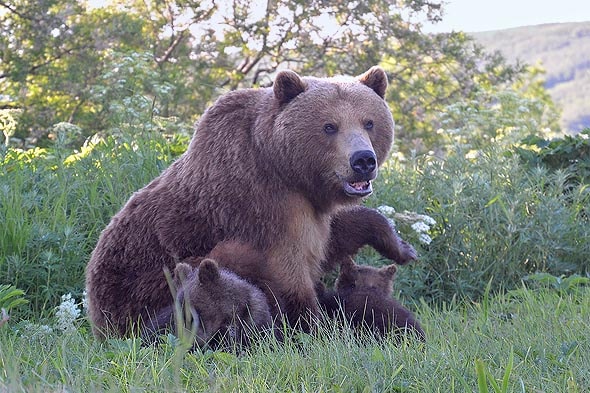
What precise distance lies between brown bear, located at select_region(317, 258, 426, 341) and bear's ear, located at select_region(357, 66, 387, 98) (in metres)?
1.10

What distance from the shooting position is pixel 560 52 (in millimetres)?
188000

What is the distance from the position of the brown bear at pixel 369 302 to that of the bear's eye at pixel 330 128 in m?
0.94

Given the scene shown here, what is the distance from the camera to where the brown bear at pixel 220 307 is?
487 centimetres

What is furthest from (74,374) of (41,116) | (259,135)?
(41,116)

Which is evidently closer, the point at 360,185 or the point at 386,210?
the point at 360,185

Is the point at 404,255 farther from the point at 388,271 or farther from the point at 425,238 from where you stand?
the point at 425,238

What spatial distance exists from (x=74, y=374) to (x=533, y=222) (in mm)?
4284

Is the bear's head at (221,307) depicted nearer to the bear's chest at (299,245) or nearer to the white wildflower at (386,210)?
the bear's chest at (299,245)

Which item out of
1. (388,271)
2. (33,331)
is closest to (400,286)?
(388,271)

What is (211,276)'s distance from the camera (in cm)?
487

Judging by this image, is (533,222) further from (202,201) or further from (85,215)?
(85,215)

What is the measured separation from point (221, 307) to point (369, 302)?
1045 millimetres

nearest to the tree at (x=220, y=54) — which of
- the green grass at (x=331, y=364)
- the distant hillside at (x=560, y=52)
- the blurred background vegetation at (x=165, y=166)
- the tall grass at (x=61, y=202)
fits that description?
the blurred background vegetation at (x=165, y=166)

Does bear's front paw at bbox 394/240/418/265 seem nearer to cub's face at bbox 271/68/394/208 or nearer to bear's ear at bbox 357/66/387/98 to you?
cub's face at bbox 271/68/394/208
